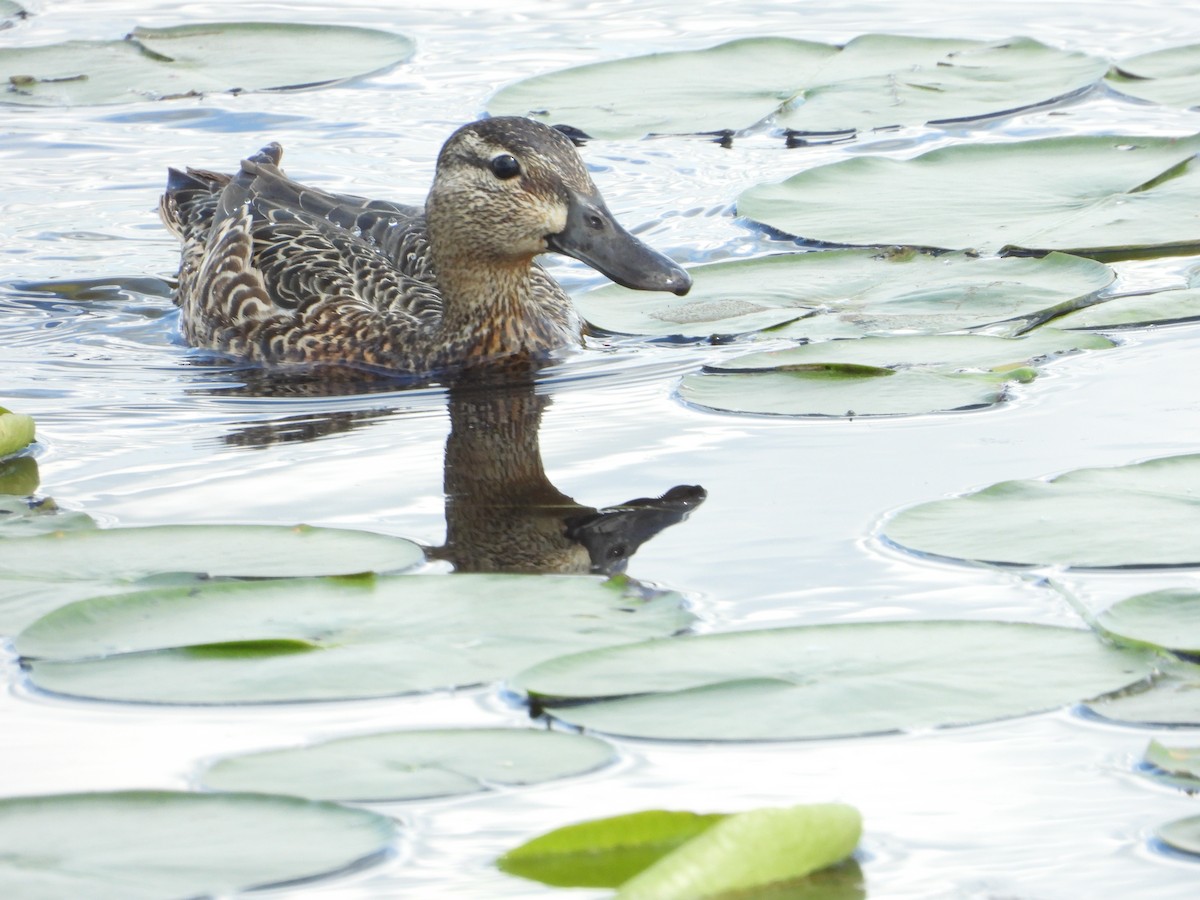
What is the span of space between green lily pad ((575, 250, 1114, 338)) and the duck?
387 mm

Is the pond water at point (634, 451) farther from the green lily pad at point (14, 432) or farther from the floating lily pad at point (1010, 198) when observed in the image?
the floating lily pad at point (1010, 198)

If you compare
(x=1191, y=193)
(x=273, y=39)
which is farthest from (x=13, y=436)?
(x=273, y=39)

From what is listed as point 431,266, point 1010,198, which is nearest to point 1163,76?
point 1010,198

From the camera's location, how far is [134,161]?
1102cm

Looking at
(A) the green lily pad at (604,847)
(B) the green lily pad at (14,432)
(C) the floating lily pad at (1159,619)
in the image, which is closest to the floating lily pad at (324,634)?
(A) the green lily pad at (604,847)

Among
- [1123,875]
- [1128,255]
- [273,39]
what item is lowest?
[1123,875]

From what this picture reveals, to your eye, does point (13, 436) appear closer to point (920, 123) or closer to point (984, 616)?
point (984, 616)

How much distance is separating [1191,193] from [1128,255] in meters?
0.68

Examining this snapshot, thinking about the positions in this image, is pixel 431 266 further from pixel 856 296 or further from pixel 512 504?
pixel 512 504

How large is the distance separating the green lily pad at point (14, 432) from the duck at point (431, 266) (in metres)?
1.85

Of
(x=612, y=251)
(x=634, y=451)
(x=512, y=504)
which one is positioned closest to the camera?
(x=512, y=504)

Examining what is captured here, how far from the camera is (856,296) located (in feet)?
24.3

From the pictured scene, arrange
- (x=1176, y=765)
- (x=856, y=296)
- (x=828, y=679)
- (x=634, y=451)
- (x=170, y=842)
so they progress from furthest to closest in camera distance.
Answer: (x=856, y=296) < (x=634, y=451) < (x=828, y=679) < (x=1176, y=765) < (x=170, y=842)

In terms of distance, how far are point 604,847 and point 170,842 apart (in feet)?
2.43
